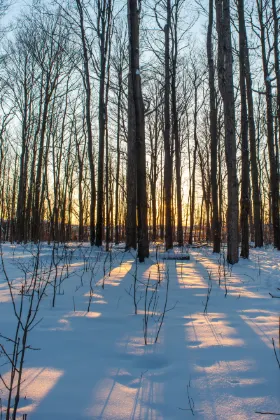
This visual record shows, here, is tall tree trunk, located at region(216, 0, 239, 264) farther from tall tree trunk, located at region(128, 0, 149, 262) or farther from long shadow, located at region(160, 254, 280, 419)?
long shadow, located at region(160, 254, 280, 419)

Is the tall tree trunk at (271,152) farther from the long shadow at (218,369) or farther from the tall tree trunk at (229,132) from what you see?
the long shadow at (218,369)

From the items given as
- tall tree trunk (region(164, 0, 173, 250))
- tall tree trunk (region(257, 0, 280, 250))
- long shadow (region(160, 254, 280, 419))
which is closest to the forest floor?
long shadow (region(160, 254, 280, 419))

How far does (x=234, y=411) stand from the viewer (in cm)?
139

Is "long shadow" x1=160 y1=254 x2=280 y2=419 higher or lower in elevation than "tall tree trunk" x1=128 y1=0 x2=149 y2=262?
lower

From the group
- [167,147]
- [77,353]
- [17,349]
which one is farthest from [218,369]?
[167,147]

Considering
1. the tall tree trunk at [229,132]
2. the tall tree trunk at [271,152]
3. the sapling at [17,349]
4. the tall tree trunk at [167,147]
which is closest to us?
the sapling at [17,349]

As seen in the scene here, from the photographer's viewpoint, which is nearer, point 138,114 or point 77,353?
point 77,353

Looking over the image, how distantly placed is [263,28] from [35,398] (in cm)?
1480

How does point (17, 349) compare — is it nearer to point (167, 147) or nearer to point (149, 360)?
point (149, 360)

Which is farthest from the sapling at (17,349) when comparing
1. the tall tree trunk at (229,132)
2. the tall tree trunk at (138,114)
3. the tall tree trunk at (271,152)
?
the tall tree trunk at (271,152)

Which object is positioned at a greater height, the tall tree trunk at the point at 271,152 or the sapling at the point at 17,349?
A: the tall tree trunk at the point at 271,152

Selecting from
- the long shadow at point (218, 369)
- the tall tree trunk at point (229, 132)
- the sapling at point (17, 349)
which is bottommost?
the long shadow at point (218, 369)

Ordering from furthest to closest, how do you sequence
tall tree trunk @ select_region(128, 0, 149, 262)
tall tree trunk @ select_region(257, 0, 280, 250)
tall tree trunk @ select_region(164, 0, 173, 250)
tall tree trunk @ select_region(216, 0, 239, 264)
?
tall tree trunk @ select_region(257, 0, 280, 250) < tall tree trunk @ select_region(164, 0, 173, 250) < tall tree trunk @ select_region(216, 0, 239, 264) < tall tree trunk @ select_region(128, 0, 149, 262)

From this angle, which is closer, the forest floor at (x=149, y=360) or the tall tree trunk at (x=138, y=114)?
the forest floor at (x=149, y=360)
